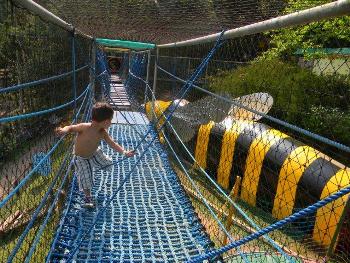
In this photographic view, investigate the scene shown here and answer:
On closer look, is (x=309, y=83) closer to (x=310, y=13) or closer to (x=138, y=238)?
(x=138, y=238)

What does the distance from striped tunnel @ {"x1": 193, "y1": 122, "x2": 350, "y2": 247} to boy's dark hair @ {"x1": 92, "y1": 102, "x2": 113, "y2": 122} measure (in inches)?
68.3

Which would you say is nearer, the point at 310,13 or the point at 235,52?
the point at 310,13

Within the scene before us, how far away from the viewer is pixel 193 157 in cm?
383

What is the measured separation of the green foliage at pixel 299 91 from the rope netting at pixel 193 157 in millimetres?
18

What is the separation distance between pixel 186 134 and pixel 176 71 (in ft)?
3.03

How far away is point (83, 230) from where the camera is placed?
8.63 feet

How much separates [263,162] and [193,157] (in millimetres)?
902

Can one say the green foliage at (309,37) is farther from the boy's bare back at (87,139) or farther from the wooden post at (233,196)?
the boy's bare back at (87,139)

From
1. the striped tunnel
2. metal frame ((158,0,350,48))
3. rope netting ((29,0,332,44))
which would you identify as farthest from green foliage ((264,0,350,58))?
metal frame ((158,0,350,48))

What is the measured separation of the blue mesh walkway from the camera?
245 cm

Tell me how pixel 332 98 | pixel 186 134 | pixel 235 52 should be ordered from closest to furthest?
pixel 332 98, pixel 235 52, pixel 186 134

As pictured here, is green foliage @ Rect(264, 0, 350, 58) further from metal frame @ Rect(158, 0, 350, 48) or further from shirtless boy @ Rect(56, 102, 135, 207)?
shirtless boy @ Rect(56, 102, 135, 207)

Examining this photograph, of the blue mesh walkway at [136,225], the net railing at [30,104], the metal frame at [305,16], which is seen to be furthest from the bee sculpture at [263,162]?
the metal frame at [305,16]

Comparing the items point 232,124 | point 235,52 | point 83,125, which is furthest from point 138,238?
point 235,52
